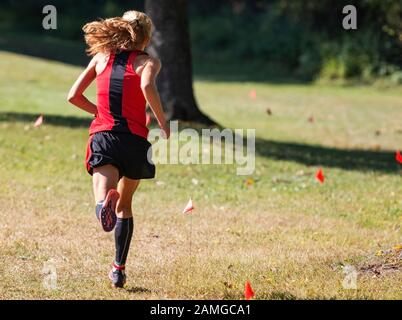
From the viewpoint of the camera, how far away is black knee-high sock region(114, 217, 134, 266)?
6.46 meters

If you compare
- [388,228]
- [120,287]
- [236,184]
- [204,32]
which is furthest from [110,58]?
[204,32]

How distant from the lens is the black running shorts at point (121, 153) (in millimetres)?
6344

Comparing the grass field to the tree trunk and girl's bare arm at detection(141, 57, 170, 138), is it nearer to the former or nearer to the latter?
girl's bare arm at detection(141, 57, 170, 138)

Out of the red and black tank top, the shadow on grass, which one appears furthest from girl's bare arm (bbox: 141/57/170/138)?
the shadow on grass

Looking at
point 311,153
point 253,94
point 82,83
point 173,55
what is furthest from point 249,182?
point 253,94

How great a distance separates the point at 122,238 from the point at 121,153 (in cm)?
62

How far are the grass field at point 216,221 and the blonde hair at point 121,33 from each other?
5.66ft

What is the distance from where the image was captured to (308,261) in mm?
7578

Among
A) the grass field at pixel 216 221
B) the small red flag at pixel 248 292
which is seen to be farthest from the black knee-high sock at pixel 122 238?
the small red flag at pixel 248 292

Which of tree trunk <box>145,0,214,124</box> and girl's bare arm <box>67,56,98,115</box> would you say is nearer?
girl's bare arm <box>67,56,98,115</box>

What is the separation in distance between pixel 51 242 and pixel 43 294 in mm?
1680

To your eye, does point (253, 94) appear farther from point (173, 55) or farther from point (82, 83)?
point (82, 83)

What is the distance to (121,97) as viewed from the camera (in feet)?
20.9

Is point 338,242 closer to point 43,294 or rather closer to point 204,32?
point 43,294
